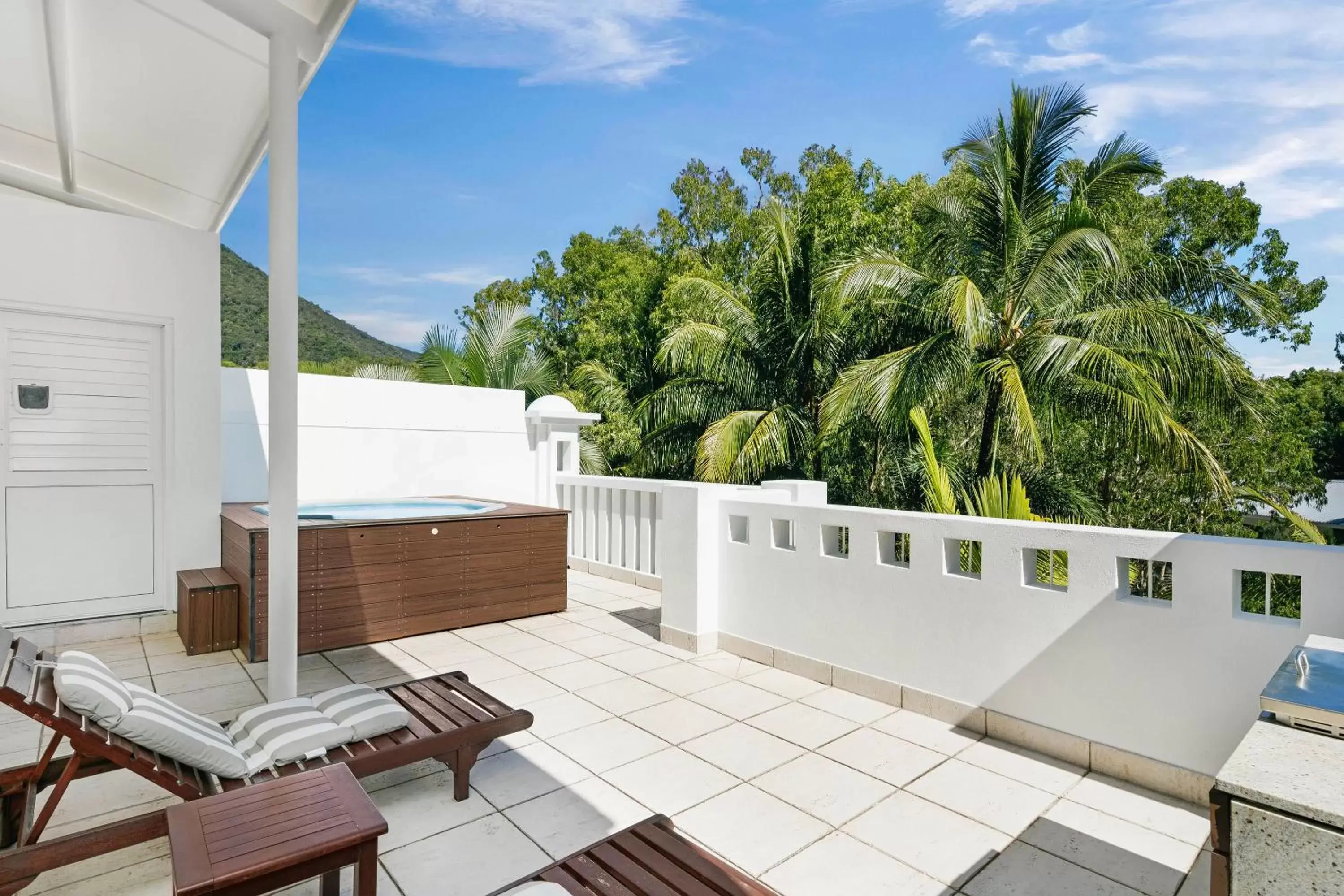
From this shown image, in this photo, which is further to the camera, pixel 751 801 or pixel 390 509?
pixel 390 509

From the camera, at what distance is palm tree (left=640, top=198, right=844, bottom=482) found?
1361 centimetres

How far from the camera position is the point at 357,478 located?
8062mm

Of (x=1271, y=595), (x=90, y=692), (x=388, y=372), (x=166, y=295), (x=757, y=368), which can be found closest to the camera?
(x=90, y=692)

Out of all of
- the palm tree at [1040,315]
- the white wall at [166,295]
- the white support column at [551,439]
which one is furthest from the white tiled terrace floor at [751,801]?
the palm tree at [1040,315]

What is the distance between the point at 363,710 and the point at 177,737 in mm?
721

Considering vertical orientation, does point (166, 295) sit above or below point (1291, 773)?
above

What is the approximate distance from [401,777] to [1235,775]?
321cm

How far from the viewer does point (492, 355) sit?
58.6 ft

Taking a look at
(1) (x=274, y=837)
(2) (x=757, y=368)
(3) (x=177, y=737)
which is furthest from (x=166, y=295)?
(2) (x=757, y=368)

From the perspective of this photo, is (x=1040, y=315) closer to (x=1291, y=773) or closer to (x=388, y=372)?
(x=1291, y=773)

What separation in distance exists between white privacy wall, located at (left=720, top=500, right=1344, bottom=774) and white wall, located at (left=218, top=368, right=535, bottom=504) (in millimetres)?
4995

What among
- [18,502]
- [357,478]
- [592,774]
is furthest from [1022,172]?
[18,502]

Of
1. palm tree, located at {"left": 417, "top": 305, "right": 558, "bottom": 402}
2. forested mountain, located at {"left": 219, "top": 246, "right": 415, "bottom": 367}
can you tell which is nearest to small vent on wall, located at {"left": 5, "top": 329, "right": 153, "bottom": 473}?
forested mountain, located at {"left": 219, "top": 246, "right": 415, "bottom": 367}

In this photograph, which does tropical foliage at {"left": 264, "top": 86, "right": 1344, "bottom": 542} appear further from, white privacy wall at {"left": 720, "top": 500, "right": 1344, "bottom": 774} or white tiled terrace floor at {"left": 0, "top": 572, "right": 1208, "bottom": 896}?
white tiled terrace floor at {"left": 0, "top": 572, "right": 1208, "bottom": 896}
